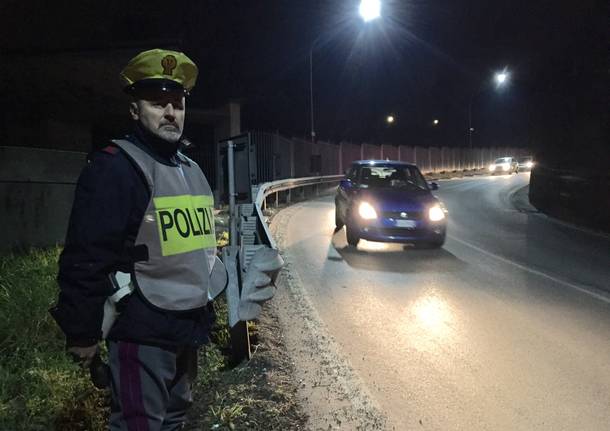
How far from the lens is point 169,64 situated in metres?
2.27

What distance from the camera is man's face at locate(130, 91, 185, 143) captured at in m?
2.25

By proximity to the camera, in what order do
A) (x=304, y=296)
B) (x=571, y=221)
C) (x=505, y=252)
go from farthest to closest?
(x=571, y=221), (x=505, y=252), (x=304, y=296)

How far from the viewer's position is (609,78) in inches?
584

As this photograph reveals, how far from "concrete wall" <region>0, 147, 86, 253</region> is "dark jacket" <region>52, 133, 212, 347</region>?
268 inches

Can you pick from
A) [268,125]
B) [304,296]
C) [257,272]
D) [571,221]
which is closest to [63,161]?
[304,296]

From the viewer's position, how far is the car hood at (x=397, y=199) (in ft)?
31.3

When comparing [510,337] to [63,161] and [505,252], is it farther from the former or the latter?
[63,161]

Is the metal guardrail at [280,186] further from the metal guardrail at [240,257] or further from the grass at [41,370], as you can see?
the grass at [41,370]

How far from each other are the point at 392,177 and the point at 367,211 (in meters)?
1.79

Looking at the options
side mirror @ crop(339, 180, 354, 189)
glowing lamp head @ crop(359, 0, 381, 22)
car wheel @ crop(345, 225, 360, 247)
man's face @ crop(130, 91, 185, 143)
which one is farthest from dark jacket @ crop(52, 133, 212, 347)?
glowing lamp head @ crop(359, 0, 381, 22)

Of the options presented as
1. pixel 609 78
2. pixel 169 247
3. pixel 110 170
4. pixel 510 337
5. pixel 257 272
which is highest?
pixel 609 78

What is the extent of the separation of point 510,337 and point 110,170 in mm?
4540

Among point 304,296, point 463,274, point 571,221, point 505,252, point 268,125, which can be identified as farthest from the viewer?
point 268,125

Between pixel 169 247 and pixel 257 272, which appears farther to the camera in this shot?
pixel 257 272
